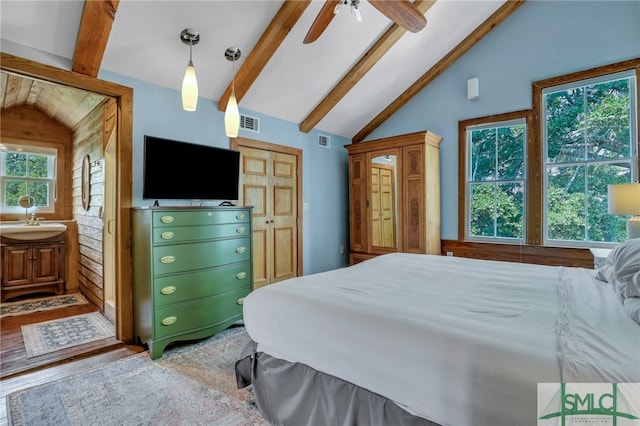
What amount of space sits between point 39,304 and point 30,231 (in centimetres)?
92

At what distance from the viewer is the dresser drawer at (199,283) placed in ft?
8.24

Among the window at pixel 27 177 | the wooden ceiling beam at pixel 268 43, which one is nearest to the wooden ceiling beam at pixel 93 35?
the wooden ceiling beam at pixel 268 43

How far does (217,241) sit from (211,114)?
1.48m

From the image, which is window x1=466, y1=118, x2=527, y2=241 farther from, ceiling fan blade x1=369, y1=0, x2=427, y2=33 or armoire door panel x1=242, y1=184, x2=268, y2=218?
armoire door panel x1=242, y1=184, x2=268, y2=218

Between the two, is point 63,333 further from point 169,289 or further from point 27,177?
point 27,177

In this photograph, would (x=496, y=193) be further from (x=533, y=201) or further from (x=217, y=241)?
(x=217, y=241)

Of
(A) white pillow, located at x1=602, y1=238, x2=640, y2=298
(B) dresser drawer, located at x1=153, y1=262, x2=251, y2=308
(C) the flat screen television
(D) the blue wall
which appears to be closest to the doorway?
(C) the flat screen television

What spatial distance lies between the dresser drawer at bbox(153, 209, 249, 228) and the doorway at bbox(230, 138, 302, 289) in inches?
28.1

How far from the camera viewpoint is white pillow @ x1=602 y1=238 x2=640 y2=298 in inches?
49.7

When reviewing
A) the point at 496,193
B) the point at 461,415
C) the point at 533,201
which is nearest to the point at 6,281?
the point at 461,415

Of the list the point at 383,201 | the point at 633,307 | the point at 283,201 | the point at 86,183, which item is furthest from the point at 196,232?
the point at 633,307

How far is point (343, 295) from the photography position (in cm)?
151

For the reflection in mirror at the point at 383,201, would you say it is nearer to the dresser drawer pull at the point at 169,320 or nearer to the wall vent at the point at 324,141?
the wall vent at the point at 324,141

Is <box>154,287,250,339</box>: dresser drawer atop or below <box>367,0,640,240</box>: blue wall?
below
